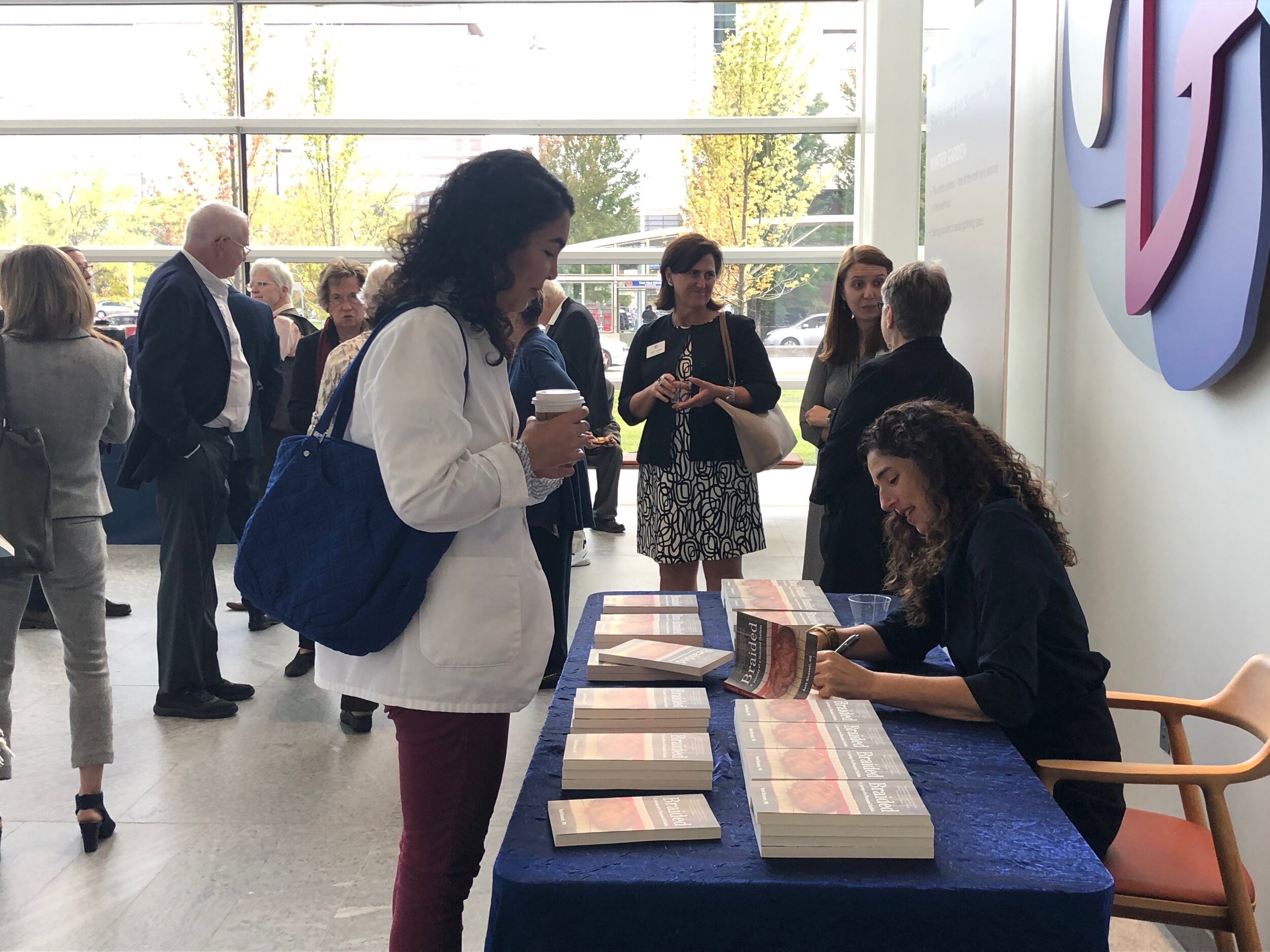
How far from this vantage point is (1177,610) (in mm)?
2422

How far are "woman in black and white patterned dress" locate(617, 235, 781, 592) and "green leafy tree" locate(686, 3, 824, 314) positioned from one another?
13.4ft

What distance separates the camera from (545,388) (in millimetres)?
3350

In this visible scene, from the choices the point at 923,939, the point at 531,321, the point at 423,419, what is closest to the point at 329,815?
the point at 531,321

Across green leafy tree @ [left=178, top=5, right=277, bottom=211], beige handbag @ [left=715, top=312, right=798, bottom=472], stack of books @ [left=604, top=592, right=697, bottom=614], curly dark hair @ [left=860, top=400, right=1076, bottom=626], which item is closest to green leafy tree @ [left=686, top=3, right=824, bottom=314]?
green leafy tree @ [left=178, top=5, right=277, bottom=211]

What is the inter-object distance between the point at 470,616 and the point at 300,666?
2.88m

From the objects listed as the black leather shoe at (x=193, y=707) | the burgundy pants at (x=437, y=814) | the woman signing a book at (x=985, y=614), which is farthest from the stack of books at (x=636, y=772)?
the black leather shoe at (x=193, y=707)

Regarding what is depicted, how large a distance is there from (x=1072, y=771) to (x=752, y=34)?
271 inches

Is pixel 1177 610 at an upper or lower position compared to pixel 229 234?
lower

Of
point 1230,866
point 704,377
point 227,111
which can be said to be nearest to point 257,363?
point 704,377

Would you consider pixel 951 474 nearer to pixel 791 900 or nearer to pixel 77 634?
pixel 791 900

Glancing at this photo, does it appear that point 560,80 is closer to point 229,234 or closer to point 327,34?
point 327,34

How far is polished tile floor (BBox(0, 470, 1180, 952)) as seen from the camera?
2369mm

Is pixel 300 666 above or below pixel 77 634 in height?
below

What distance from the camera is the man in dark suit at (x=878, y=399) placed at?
2.83 metres
